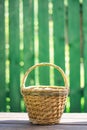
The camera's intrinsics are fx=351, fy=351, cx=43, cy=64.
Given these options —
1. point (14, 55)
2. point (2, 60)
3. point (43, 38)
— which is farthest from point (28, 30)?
point (2, 60)

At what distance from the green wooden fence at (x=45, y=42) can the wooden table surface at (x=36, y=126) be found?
0.45 metres

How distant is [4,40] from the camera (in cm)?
346

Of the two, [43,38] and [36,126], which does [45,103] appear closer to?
[36,126]

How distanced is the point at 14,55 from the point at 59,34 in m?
0.49

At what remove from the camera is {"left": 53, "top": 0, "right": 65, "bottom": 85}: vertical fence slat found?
134 inches

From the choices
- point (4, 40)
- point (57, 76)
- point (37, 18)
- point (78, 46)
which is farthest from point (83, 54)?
point (4, 40)

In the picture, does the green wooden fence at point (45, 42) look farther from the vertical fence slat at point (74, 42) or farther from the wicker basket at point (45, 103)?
the wicker basket at point (45, 103)

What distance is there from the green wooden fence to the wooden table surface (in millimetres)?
452

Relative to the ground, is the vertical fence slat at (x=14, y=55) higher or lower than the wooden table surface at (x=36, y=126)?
higher

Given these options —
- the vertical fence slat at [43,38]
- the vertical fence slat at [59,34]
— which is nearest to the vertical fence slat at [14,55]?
the vertical fence slat at [43,38]

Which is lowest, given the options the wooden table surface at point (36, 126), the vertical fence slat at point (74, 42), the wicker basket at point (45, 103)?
the wooden table surface at point (36, 126)

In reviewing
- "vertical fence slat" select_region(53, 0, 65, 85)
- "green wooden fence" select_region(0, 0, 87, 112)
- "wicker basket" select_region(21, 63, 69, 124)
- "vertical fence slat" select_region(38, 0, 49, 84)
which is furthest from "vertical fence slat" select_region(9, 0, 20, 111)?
"wicker basket" select_region(21, 63, 69, 124)

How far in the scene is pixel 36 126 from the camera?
2627 millimetres

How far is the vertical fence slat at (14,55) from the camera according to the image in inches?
135
